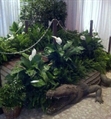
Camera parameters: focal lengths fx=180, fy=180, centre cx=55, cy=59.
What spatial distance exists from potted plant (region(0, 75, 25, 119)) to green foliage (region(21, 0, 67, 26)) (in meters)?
2.92

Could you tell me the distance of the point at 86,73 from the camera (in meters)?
3.73

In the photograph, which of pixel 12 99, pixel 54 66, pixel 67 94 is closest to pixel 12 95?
pixel 12 99

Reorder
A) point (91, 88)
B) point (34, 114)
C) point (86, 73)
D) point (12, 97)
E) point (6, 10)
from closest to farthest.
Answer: point (12, 97)
point (34, 114)
point (91, 88)
point (86, 73)
point (6, 10)

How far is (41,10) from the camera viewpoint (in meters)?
5.27

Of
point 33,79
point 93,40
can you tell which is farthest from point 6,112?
point 93,40

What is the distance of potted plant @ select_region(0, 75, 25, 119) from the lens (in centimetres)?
275

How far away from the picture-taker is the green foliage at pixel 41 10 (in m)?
5.27

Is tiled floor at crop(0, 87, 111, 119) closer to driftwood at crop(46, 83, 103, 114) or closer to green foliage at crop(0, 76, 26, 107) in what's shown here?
driftwood at crop(46, 83, 103, 114)

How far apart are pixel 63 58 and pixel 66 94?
78 centimetres

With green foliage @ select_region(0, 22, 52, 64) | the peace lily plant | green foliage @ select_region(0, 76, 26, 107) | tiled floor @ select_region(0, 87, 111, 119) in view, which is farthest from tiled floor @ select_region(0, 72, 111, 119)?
green foliage @ select_region(0, 22, 52, 64)

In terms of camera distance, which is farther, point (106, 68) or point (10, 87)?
point (106, 68)

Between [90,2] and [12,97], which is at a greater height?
[90,2]

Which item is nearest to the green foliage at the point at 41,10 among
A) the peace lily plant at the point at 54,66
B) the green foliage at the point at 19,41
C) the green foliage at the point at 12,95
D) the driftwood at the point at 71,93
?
the green foliage at the point at 19,41

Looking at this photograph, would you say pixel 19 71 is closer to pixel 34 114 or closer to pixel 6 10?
pixel 34 114
